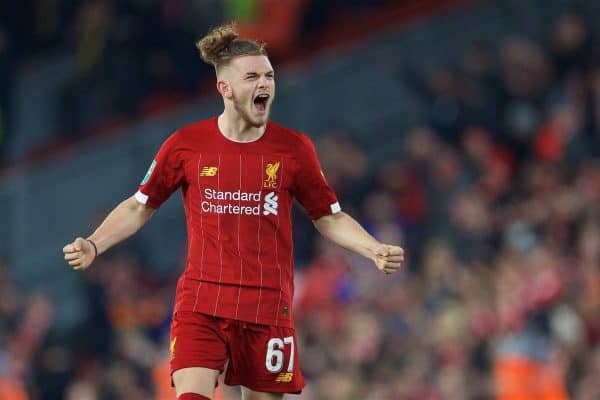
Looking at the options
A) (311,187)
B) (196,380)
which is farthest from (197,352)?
(311,187)

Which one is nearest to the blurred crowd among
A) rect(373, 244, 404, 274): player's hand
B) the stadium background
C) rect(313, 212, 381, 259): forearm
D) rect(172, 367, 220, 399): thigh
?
the stadium background

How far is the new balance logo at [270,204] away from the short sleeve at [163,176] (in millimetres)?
419

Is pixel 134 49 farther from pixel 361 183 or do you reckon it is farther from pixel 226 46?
pixel 226 46

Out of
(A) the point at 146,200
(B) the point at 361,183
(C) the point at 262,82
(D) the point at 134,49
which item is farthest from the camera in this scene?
(D) the point at 134,49

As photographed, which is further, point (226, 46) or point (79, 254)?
point (226, 46)

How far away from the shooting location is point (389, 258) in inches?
266

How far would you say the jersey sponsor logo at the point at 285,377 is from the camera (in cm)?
700

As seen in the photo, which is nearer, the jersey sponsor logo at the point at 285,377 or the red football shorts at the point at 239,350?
the red football shorts at the point at 239,350

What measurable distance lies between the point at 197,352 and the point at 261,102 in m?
1.15

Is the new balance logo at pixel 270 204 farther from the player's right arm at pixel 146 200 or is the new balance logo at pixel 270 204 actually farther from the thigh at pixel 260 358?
the thigh at pixel 260 358

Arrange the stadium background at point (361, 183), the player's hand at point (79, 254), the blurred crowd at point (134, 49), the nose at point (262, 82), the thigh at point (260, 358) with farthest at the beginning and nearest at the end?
the blurred crowd at point (134, 49)
the stadium background at point (361, 183)
the thigh at point (260, 358)
the nose at point (262, 82)
the player's hand at point (79, 254)

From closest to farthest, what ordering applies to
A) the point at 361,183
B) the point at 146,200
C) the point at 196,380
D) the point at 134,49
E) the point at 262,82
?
→ 1. the point at 196,380
2. the point at 262,82
3. the point at 146,200
4. the point at 361,183
5. the point at 134,49

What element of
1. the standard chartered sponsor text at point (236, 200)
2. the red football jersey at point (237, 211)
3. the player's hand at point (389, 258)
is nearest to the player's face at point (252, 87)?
the red football jersey at point (237, 211)

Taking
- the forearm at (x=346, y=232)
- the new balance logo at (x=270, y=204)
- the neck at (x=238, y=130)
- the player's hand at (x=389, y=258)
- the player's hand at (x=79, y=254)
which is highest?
the neck at (x=238, y=130)
